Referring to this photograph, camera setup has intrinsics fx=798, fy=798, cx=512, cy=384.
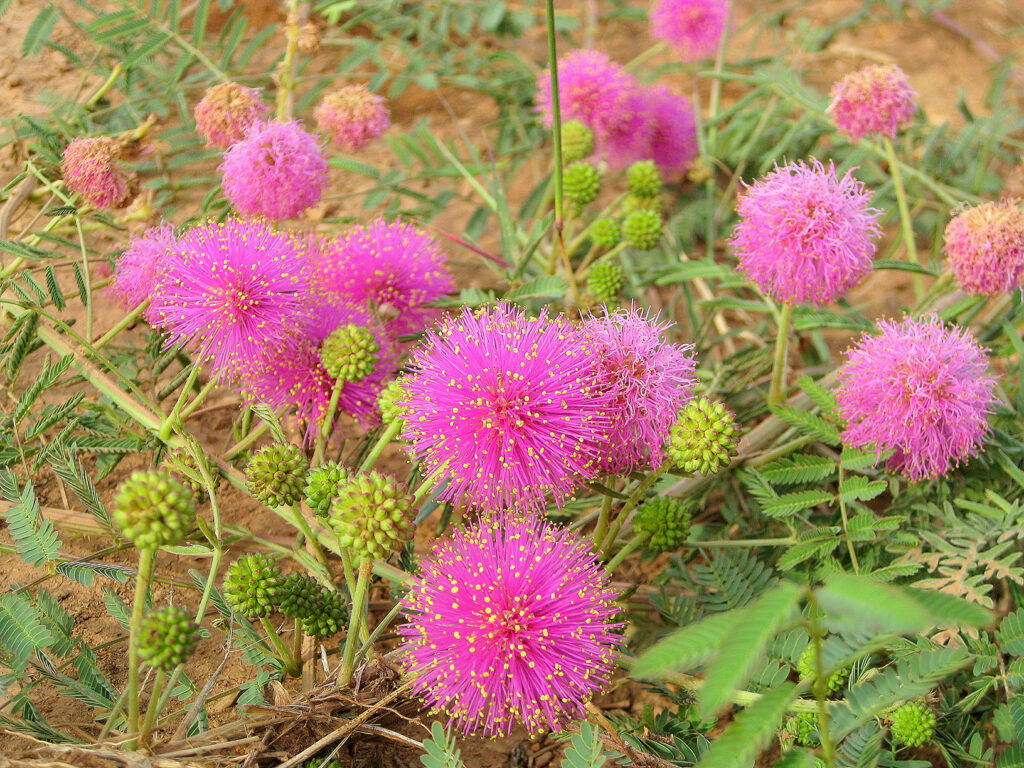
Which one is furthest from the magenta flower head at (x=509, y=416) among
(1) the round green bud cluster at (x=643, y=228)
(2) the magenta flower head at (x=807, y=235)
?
(1) the round green bud cluster at (x=643, y=228)

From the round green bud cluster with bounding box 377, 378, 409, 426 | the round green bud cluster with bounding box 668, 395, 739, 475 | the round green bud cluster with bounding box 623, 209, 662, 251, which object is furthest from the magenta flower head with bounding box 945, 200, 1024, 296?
the round green bud cluster with bounding box 377, 378, 409, 426

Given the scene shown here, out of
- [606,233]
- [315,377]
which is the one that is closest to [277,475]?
[315,377]

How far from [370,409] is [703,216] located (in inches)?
87.8

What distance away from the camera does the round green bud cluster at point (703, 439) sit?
7.04ft

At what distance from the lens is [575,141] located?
135 inches

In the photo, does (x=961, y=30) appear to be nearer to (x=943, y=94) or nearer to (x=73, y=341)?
(x=943, y=94)

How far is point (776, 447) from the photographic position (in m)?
2.92

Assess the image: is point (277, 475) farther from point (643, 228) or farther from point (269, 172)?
point (643, 228)

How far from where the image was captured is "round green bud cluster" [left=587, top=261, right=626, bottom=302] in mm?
3004

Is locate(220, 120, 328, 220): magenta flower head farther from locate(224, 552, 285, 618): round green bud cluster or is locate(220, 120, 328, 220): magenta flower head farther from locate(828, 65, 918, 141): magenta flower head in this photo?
locate(828, 65, 918, 141): magenta flower head

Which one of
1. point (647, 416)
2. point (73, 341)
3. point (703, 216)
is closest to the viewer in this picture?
point (647, 416)

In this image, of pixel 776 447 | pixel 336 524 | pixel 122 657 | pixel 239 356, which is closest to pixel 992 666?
pixel 776 447

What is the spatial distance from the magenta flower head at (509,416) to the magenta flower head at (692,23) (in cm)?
271

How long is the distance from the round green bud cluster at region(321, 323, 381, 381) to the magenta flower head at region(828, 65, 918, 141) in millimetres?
2021
